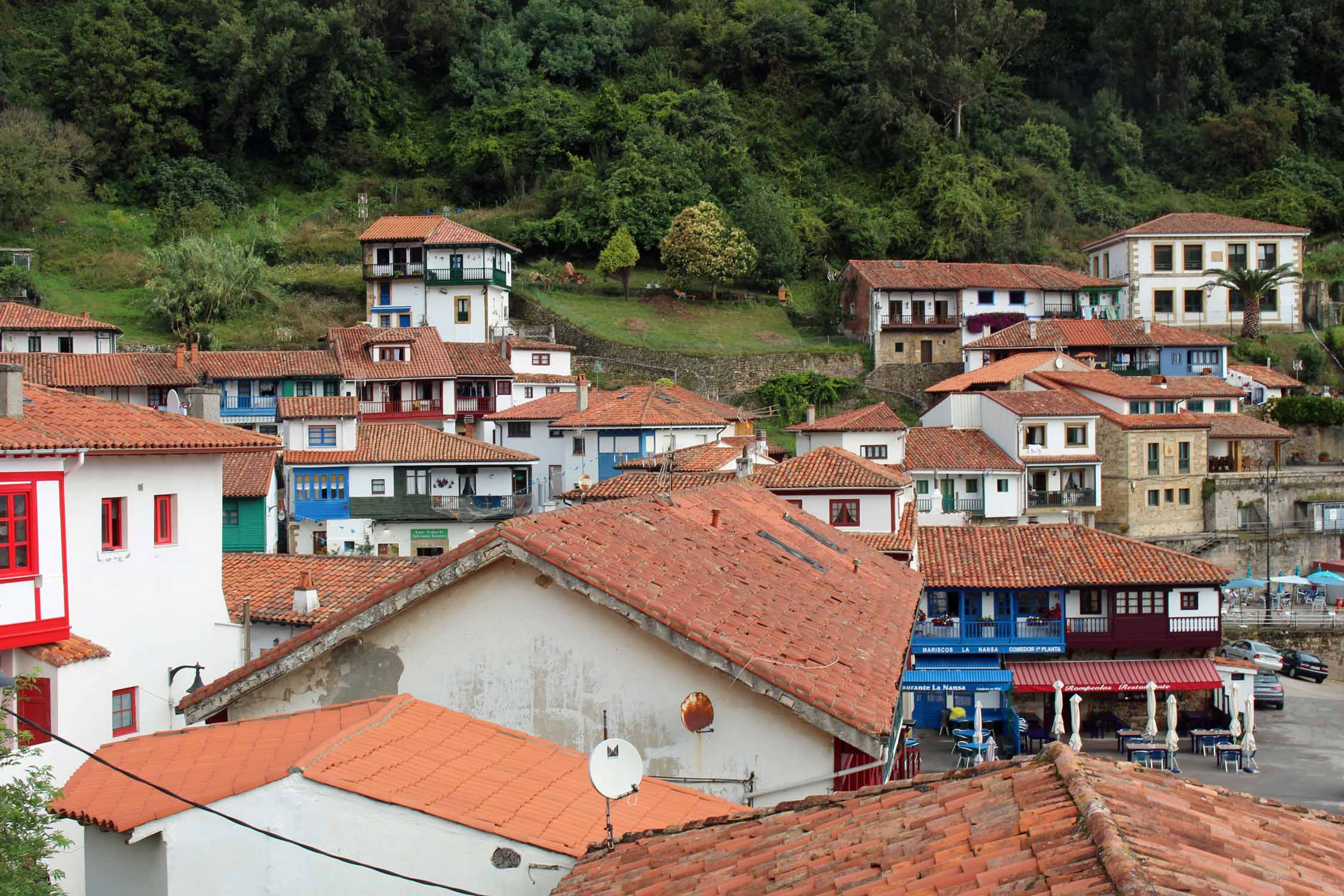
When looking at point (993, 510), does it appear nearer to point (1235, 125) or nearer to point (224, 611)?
point (224, 611)

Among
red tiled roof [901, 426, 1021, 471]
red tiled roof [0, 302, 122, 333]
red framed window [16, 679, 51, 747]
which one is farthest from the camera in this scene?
red tiled roof [0, 302, 122, 333]

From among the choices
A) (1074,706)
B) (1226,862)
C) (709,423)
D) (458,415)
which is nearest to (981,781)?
(1226,862)

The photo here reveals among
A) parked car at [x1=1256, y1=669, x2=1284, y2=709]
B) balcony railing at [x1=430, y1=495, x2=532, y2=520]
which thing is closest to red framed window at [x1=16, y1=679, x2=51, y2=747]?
balcony railing at [x1=430, y1=495, x2=532, y2=520]

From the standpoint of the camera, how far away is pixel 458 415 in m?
52.8

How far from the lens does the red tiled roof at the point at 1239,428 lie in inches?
1973

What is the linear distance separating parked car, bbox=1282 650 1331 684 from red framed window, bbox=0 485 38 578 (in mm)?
35878

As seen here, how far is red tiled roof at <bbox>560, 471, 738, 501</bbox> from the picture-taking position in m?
30.9

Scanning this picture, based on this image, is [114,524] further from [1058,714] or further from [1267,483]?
[1267,483]

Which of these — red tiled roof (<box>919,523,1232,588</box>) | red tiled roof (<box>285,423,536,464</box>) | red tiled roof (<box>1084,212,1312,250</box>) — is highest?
red tiled roof (<box>1084,212,1312,250</box>)

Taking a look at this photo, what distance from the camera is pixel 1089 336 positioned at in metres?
57.3

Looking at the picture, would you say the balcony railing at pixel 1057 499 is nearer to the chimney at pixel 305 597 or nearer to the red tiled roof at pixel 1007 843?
the chimney at pixel 305 597

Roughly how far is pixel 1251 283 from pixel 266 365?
46.1 meters

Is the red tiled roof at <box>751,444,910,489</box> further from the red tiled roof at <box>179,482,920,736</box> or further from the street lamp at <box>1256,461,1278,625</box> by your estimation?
the red tiled roof at <box>179,482,920,736</box>

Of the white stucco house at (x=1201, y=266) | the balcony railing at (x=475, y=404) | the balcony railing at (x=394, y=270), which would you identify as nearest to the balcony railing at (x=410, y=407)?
the balcony railing at (x=475, y=404)
